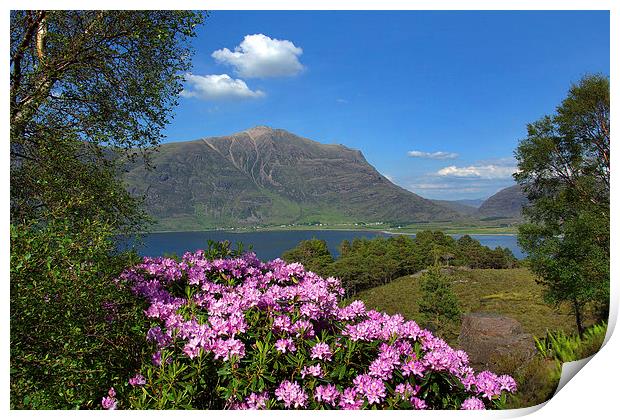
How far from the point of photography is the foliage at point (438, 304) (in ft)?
72.2

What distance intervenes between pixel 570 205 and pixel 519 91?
16.7 feet

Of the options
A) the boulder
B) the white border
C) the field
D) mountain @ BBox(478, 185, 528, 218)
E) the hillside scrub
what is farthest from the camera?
the hillside scrub

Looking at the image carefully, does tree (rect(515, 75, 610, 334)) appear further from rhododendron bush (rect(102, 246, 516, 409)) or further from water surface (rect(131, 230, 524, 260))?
rhododendron bush (rect(102, 246, 516, 409))

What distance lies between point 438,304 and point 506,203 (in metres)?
7.82

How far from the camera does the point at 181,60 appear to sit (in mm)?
4586

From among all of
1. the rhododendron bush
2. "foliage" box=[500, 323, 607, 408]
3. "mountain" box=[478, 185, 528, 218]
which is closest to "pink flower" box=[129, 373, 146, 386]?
the rhododendron bush

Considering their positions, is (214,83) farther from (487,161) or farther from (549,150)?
(549,150)

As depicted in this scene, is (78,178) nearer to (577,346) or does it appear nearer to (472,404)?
(472,404)

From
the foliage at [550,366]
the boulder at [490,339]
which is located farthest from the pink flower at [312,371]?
the boulder at [490,339]

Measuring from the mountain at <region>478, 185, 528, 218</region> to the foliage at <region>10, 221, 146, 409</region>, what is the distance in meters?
11.4

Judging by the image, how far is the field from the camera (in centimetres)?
1915

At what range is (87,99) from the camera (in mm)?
4227

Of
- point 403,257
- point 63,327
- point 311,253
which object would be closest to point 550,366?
point 63,327

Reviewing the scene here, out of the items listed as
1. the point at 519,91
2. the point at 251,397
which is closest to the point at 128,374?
the point at 251,397
